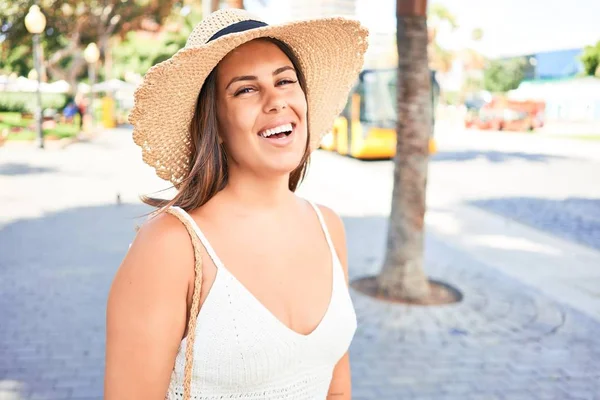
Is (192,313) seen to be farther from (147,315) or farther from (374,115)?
(374,115)

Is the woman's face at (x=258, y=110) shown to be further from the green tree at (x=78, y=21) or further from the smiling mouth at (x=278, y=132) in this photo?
the green tree at (x=78, y=21)

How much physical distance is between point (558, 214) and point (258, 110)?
9984mm

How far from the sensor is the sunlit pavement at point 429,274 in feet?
13.6

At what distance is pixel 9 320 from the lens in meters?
4.98

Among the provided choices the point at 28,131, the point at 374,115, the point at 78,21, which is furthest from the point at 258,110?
the point at 78,21

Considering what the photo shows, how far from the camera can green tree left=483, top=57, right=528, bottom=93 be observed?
64.6 metres

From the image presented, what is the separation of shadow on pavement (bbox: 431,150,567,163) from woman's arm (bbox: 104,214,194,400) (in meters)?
18.0

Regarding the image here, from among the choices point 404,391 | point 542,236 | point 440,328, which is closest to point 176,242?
point 404,391

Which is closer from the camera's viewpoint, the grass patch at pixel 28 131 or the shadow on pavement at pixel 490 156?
the shadow on pavement at pixel 490 156

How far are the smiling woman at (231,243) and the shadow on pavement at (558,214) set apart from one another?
754cm

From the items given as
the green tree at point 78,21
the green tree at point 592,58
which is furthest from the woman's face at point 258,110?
the green tree at point 592,58

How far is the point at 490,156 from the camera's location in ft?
66.7

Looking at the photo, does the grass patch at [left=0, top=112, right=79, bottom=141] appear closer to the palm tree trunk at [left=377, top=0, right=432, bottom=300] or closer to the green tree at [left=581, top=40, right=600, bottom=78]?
the palm tree trunk at [left=377, top=0, right=432, bottom=300]

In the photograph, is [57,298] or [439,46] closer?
[57,298]
